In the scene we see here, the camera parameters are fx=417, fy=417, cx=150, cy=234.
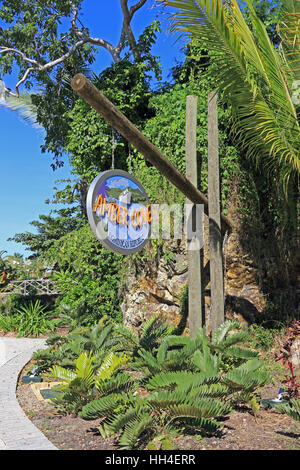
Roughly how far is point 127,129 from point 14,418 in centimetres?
326

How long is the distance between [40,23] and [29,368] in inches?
417

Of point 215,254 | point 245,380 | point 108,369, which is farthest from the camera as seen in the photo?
point 215,254

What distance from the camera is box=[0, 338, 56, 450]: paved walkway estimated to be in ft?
11.4

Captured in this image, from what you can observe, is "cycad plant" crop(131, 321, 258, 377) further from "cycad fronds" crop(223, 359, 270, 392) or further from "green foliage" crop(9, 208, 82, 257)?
"green foliage" crop(9, 208, 82, 257)

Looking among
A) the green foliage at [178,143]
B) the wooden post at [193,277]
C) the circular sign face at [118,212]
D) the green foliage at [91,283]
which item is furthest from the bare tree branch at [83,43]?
the circular sign face at [118,212]

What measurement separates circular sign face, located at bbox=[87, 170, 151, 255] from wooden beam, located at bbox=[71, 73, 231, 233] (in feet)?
1.26

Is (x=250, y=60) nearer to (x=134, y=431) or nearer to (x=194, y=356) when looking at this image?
(x=194, y=356)

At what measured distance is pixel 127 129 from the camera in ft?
15.0

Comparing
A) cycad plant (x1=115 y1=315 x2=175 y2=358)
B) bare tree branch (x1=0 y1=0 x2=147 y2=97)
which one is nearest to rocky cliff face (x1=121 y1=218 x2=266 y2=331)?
cycad plant (x1=115 y1=315 x2=175 y2=358)

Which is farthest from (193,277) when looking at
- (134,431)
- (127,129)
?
(134,431)
